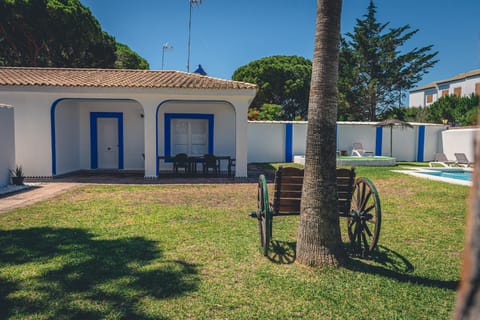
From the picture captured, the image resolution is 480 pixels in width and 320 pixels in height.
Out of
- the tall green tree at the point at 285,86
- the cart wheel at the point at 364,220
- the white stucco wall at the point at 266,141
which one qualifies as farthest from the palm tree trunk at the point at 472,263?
the tall green tree at the point at 285,86

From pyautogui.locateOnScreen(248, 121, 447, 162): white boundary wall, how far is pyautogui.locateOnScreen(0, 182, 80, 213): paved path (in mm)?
11811

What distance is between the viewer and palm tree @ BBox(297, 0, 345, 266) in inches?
158

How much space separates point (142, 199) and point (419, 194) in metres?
7.56

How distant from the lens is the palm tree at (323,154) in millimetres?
4020

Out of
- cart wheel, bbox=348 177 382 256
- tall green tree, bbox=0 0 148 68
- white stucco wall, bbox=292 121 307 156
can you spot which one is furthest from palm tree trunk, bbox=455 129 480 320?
tall green tree, bbox=0 0 148 68

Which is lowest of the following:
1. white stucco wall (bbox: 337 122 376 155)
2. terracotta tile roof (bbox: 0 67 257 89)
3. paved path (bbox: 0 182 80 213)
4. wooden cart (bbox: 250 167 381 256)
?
paved path (bbox: 0 182 80 213)

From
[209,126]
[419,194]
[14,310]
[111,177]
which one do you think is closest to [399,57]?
[209,126]

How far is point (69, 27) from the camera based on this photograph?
24.8 m

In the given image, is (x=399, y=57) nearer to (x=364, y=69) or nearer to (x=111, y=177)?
(x=364, y=69)

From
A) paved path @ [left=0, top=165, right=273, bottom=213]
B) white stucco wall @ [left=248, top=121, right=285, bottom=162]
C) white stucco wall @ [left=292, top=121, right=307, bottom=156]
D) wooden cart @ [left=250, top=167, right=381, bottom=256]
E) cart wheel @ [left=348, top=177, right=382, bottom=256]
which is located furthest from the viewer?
white stucco wall @ [left=292, top=121, right=307, bottom=156]

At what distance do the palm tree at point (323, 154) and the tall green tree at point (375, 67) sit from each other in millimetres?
33721

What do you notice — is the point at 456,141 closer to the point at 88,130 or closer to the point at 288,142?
the point at 288,142

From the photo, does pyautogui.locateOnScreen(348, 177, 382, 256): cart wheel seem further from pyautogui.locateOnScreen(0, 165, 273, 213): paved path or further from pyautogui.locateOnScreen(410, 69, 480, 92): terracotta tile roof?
pyautogui.locateOnScreen(410, 69, 480, 92): terracotta tile roof

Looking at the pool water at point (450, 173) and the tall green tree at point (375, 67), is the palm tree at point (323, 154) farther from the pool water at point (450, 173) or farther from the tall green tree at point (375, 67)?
the tall green tree at point (375, 67)
